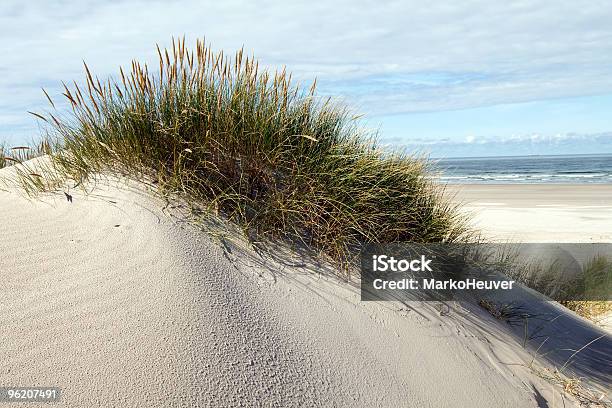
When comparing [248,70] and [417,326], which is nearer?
[417,326]

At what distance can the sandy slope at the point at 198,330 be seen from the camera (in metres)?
3.05

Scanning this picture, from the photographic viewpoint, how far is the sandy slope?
305cm

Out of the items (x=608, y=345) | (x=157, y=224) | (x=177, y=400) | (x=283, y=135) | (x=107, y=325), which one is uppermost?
(x=283, y=135)

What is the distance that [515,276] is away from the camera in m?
6.76

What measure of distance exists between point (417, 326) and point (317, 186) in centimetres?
125

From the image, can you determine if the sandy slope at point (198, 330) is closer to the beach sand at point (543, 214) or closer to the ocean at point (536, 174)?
the ocean at point (536, 174)

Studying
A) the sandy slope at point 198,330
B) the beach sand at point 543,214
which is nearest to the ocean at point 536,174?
the beach sand at point 543,214

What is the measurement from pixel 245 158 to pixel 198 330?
1521mm

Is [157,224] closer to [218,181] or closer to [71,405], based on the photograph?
[218,181]

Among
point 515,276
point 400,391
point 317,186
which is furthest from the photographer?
point 515,276

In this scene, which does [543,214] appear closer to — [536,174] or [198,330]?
[198,330]

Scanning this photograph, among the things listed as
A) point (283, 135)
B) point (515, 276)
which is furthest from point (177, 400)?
point (515, 276)

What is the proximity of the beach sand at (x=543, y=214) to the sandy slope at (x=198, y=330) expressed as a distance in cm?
291

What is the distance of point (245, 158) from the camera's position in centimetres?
443
